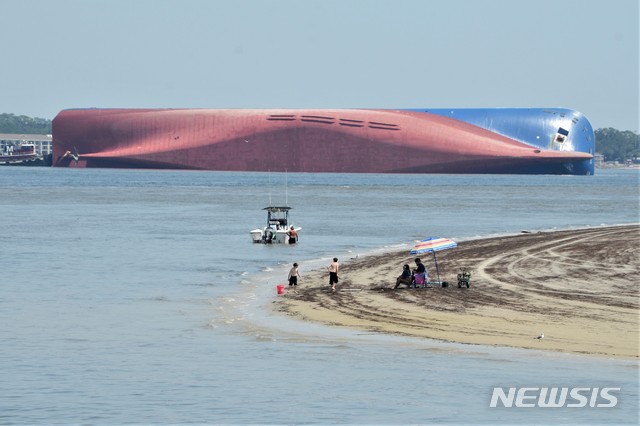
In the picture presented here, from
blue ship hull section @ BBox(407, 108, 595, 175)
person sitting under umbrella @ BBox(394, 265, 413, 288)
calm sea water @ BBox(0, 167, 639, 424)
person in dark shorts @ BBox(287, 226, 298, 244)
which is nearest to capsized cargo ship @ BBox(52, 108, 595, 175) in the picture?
blue ship hull section @ BBox(407, 108, 595, 175)

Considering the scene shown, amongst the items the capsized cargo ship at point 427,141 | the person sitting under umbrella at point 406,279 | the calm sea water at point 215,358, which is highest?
the capsized cargo ship at point 427,141

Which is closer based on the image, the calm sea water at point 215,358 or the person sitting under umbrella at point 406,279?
the calm sea water at point 215,358

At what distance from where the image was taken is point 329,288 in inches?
1378

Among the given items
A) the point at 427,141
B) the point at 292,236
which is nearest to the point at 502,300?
the point at 292,236

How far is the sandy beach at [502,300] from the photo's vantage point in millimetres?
26250

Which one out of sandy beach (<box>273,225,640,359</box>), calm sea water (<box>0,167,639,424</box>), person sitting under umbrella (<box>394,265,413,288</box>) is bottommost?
calm sea water (<box>0,167,639,424</box>)

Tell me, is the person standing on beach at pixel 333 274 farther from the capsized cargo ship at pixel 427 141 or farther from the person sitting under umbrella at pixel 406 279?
the capsized cargo ship at pixel 427 141

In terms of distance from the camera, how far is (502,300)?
1233 inches

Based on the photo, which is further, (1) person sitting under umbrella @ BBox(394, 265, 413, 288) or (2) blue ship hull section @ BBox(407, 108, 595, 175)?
(2) blue ship hull section @ BBox(407, 108, 595, 175)

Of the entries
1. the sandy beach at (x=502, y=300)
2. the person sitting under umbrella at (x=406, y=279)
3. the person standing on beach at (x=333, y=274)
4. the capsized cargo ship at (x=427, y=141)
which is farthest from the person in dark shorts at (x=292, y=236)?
the capsized cargo ship at (x=427, y=141)

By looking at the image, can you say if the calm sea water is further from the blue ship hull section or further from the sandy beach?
Result: the blue ship hull section

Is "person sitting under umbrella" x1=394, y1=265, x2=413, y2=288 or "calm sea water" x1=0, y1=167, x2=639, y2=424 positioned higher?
"person sitting under umbrella" x1=394, y1=265, x2=413, y2=288

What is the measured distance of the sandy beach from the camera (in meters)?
26.2

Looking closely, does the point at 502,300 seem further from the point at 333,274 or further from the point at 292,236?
the point at 292,236
